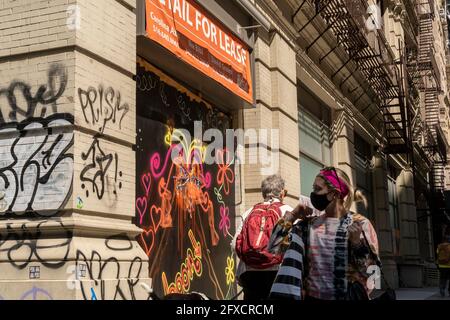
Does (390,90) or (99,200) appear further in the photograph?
(390,90)

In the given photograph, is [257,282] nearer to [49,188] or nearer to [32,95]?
[49,188]

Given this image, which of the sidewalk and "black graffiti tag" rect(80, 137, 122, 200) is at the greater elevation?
"black graffiti tag" rect(80, 137, 122, 200)

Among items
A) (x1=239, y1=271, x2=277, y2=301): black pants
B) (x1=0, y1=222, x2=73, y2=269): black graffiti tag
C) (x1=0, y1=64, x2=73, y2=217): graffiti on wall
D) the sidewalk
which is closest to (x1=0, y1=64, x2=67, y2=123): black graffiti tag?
(x1=0, y1=64, x2=73, y2=217): graffiti on wall

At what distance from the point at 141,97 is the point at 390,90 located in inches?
543

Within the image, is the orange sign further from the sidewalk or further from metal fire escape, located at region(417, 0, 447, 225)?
metal fire escape, located at region(417, 0, 447, 225)

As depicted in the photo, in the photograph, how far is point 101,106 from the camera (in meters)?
6.39

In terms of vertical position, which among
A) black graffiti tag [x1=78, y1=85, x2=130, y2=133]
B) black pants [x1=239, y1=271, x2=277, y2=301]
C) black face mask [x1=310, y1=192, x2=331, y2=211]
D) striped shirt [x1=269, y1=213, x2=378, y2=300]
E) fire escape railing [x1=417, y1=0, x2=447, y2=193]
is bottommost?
black pants [x1=239, y1=271, x2=277, y2=301]

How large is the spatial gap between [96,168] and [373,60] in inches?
489

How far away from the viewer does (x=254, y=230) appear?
223 inches

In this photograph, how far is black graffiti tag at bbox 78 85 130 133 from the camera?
6.16 meters

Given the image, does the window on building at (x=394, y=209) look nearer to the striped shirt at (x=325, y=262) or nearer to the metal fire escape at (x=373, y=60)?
the metal fire escape at (x=373, y=60)

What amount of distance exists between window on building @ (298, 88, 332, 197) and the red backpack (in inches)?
293
